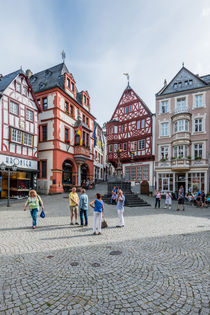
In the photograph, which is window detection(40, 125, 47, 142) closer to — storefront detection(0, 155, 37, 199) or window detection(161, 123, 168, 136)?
storefront detection(0, 155, 37, 199)

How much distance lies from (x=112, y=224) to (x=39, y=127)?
18.4 m

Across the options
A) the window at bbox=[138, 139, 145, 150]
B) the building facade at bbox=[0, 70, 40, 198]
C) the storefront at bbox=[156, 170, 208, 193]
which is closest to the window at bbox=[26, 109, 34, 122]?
the building facade at bbox=[0, 70, 40, 198]

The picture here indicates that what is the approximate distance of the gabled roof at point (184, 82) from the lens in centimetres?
2448

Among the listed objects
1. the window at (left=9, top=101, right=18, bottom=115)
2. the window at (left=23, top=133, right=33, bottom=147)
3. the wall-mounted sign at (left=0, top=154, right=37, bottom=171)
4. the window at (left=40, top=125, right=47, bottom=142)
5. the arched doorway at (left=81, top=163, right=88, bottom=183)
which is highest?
the window at (left=9, top=101, right=18, bottom=115)

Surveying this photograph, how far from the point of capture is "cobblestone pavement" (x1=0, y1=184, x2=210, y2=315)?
2.93 meters

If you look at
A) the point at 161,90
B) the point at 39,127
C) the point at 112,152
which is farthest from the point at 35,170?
the point at 161,90

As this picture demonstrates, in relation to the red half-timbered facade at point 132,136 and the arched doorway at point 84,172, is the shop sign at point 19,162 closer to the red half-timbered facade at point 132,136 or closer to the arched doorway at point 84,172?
the arched doorway at point 84,172

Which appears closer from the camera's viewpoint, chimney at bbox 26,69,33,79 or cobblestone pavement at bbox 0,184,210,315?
cobblestone pavement at bbox 0,184,210,315

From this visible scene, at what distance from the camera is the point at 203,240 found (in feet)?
20.6

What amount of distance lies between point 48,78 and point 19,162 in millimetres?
13166

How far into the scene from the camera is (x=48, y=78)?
1006 inches

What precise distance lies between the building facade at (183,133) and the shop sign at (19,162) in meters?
15.8

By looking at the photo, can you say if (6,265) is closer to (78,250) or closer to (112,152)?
(78,250)

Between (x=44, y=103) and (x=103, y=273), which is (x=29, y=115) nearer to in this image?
(x=44, y=103)
